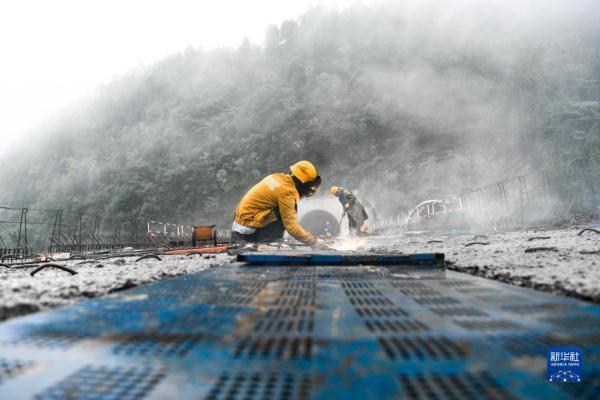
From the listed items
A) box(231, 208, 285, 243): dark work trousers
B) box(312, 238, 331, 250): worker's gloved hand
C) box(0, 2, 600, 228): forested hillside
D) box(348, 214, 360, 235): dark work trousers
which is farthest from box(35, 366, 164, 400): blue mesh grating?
box(0, 2, 600, 228): forested hillside

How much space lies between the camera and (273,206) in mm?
6000

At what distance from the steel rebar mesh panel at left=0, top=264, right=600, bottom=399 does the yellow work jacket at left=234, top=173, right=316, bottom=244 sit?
3.72 metres

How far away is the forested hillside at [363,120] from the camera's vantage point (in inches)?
1118

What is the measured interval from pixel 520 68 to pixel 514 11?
56.3 ft

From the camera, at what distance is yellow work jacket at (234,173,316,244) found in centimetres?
558

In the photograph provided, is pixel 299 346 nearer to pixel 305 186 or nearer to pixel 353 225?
pixel 305 186

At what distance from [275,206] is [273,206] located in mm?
46

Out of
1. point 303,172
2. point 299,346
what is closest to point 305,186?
point 303,172

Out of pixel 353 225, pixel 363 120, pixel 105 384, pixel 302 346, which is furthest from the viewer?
pixel 363 120

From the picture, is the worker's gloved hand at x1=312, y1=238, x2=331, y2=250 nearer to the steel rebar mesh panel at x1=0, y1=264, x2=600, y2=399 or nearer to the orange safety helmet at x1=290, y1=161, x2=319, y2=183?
the orange safety helmet at x1=290, y1=161, x2=319, y2=183

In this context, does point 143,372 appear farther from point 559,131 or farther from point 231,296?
point 559,131

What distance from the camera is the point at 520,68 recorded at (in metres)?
34.4

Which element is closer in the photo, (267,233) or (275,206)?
(275,206)

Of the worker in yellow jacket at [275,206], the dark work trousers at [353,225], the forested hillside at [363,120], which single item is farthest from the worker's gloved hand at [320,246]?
the forested hillside at [363,120]
